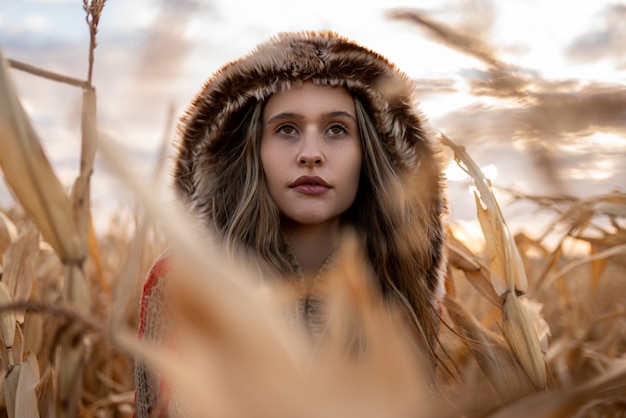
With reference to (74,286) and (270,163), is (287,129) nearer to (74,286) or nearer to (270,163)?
(270,163)

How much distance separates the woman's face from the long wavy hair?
0.06m

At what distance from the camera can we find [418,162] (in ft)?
5.63

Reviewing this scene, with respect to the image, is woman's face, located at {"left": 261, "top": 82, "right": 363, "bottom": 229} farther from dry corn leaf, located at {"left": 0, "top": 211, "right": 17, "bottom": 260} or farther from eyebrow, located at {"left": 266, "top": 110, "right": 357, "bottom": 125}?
dry corn leaf, located at {"left": 0, "top": 211, "right": 17, "bottom": 260}

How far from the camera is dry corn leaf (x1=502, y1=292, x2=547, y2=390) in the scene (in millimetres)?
831

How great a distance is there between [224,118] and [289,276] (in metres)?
0.54

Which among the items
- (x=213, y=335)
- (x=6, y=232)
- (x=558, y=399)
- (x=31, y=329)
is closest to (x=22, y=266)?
(x=31, y=329)

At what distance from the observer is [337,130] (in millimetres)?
1627

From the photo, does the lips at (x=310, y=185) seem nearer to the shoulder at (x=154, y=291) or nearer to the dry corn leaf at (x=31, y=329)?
the shoulder at (x=154, y=291)

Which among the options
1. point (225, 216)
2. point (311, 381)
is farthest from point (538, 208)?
point (311, 381)

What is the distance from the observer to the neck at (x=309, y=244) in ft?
5.58

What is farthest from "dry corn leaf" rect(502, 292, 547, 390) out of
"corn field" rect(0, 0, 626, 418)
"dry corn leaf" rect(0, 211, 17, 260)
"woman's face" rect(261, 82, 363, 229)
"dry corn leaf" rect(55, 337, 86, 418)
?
"dry corn leaf" rect(0, 211, 17, 260)

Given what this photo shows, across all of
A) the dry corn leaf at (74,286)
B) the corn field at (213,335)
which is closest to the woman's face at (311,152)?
the corn field at (213,335)

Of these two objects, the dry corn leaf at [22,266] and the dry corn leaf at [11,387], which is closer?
the dry corn leaf at [11,387]

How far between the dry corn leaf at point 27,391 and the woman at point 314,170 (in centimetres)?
71
